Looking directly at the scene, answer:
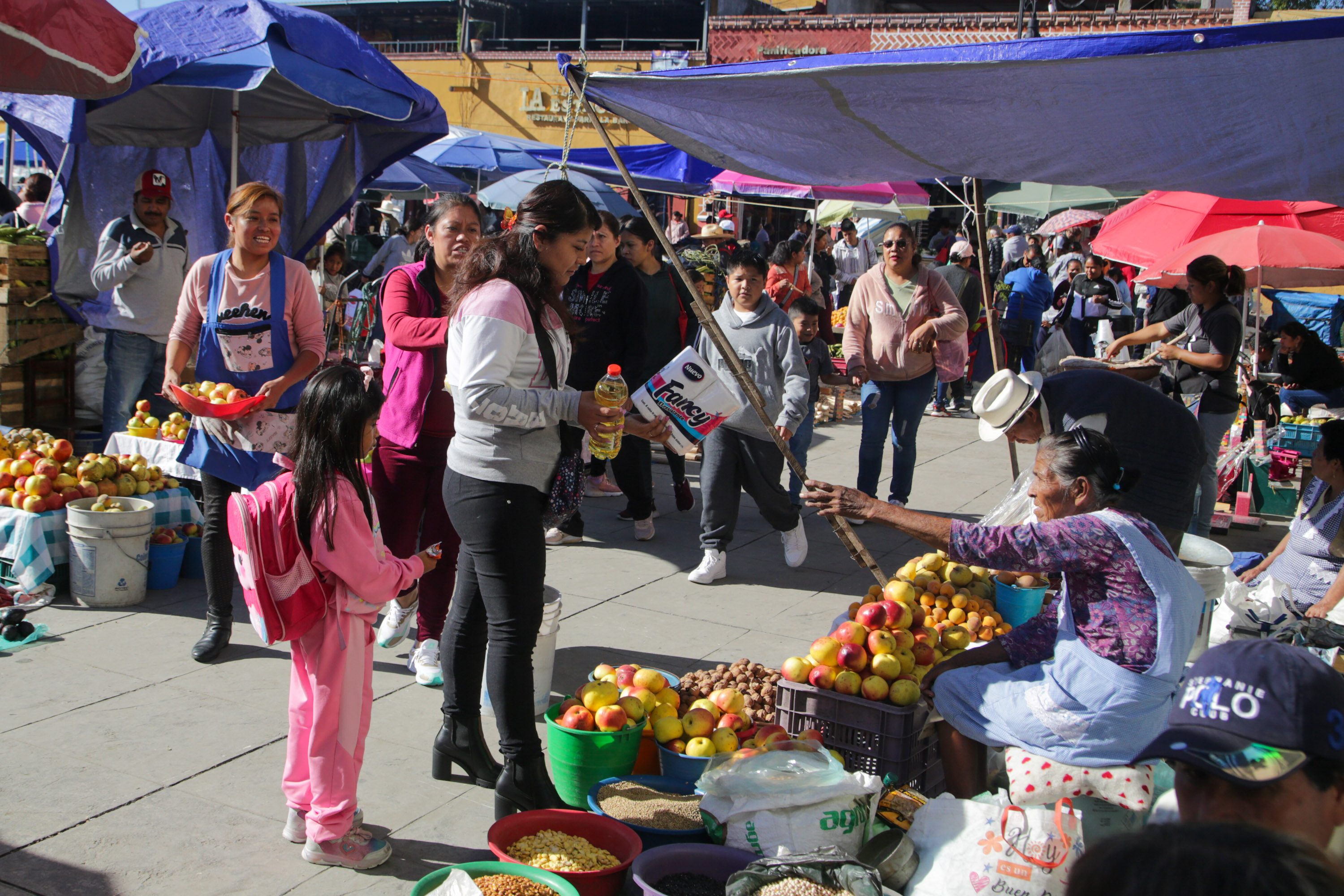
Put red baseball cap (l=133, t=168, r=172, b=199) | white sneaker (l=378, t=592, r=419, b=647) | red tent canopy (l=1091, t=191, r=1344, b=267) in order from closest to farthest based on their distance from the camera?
white sneaker (l=378, t=592, r=419, b=647) → red baseball cap (l=133, t=168, r=172, b=199) → red tent canopy (l=1091, t=191, r=1344, b=267)

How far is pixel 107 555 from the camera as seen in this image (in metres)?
5.15

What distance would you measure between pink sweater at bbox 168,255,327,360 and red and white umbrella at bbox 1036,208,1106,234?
1867cm

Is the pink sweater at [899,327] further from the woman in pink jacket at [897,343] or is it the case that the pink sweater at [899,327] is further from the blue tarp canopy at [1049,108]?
the blue tarp canopy at [1049,108]

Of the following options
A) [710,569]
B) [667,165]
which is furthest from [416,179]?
[710,569]

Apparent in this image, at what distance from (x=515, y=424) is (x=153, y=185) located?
4629 millimetres

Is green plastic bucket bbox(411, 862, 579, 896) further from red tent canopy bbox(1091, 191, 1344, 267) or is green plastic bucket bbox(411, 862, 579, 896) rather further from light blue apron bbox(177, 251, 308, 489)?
red tent canopy bbox(1091, 191, 1344, 267)

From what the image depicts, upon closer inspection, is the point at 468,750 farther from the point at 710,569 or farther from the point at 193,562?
the point at 193,562

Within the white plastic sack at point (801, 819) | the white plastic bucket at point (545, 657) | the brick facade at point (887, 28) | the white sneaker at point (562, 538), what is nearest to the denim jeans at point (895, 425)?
the white sneaker at point (562, 538)

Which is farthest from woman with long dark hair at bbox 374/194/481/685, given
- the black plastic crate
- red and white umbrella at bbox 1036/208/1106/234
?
red and white umbrella at bbox 1036/208/1106/234

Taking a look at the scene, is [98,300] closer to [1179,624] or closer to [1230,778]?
[1179,624]

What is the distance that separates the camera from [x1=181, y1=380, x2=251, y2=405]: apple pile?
4.52 meters

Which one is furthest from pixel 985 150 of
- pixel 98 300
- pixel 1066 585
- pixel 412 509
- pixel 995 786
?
pixel 98 300

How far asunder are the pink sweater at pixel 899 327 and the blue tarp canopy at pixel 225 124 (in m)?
3.42

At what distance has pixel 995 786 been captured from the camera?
3578 mm
